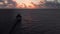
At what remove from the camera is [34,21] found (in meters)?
6.12

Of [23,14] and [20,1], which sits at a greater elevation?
[20,1]

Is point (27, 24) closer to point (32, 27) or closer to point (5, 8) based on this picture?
point (32, 27)

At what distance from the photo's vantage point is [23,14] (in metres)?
6.12

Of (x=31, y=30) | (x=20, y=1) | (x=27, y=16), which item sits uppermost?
(x=20, y=1)

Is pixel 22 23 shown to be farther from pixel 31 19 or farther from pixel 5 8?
pixel 5 8

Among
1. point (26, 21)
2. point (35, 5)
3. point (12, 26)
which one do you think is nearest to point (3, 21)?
point (12, 26)

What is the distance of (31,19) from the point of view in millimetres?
6125

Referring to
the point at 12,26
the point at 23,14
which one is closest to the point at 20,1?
the point at 23,14

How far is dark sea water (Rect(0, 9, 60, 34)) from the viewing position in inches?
239

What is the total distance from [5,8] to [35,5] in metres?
0.90

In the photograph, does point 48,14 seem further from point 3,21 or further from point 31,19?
point 3,21

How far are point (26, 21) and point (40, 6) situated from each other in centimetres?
61

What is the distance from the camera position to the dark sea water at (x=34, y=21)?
6.07m

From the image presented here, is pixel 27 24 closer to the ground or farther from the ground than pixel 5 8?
closer to the ground
